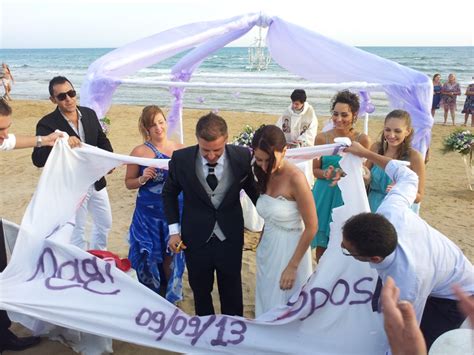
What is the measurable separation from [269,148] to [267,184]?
0.32 metres

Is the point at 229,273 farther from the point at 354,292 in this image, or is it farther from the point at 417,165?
the point at 417,165

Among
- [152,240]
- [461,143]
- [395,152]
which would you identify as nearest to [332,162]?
[395,152]

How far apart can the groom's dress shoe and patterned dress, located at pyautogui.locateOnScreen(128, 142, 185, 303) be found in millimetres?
959

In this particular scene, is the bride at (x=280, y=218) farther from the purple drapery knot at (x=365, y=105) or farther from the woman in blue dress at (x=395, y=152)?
the purple drapery knot at (x=365, y=105)

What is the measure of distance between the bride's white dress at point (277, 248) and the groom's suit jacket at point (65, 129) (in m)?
1.99

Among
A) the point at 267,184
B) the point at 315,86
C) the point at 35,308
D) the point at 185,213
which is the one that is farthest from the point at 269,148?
the point at 315,86

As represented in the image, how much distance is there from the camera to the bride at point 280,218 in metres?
2.74

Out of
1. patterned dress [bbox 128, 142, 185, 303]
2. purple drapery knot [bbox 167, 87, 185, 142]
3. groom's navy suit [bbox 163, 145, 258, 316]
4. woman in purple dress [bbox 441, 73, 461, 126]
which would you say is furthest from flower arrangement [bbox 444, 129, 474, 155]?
woman in purple dress [bbox 441, 73, 461, 126]

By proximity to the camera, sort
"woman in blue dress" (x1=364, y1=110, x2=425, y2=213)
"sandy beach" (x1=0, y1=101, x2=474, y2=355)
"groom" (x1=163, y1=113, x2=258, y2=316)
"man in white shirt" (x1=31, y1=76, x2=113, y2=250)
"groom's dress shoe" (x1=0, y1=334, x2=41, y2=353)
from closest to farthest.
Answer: "groom" (x1=163, y1=113, x2=258, y2=316) → "groom's dress shoe" (x1=0, y1=334, x2=41, y2=353) → "woman in blue dress" (x1=364, y1=110, x2=425, y2=213) → "man in white shirt" (x1=31, y1=76, x2=113, y2=250) → "sandy beach" (x1=0, y1=101, x2=474, y2=355)

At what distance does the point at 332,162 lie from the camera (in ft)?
13.6

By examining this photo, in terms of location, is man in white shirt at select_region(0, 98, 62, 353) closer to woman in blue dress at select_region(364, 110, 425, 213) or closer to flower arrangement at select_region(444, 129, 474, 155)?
woman in blue dress at select_region(364, 110, 425, 213)

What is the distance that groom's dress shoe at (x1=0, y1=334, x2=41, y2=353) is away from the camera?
342cm

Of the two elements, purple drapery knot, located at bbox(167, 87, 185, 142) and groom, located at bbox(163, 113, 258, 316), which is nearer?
groom, located at bbox(163, 113, 258, 316)

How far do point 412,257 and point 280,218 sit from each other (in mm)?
854
